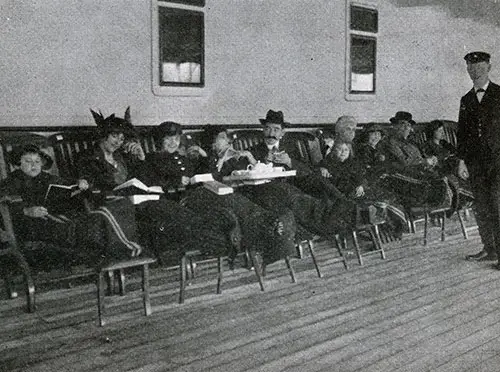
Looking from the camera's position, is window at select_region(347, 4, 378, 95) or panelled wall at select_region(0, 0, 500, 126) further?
window at select_region(347, 4, 378, 95)

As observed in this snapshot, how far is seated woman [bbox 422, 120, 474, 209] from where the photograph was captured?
273 inches

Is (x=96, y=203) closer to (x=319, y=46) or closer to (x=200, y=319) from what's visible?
(x=200, y=319)

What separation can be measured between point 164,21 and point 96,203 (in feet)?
7.73

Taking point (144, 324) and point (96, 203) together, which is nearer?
point (144, 324)

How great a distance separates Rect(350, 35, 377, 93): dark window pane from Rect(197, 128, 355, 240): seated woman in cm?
324

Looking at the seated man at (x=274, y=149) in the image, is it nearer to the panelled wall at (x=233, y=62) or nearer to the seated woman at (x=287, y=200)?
the seated woman at (x=287, y=200)

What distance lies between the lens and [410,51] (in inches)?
373

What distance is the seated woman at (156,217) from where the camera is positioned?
4.36 metres

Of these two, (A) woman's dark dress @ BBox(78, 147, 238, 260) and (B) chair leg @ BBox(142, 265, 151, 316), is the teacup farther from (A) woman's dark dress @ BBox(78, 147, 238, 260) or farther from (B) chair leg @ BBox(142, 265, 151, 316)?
(B) chair leg @ BBox(142, 265, 151, 316)

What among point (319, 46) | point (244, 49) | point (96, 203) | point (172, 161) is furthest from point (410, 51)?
point (96, 203)

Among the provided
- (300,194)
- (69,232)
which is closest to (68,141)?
(69,232)

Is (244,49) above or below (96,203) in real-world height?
above

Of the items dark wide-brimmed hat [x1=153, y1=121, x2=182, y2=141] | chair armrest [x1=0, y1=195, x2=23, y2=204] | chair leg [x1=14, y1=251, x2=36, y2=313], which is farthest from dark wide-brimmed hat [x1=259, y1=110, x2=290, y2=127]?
chair leg [x1=14, y1=251, x2=36, y2=313]

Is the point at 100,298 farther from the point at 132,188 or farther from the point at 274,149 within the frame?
the point at 274,149
